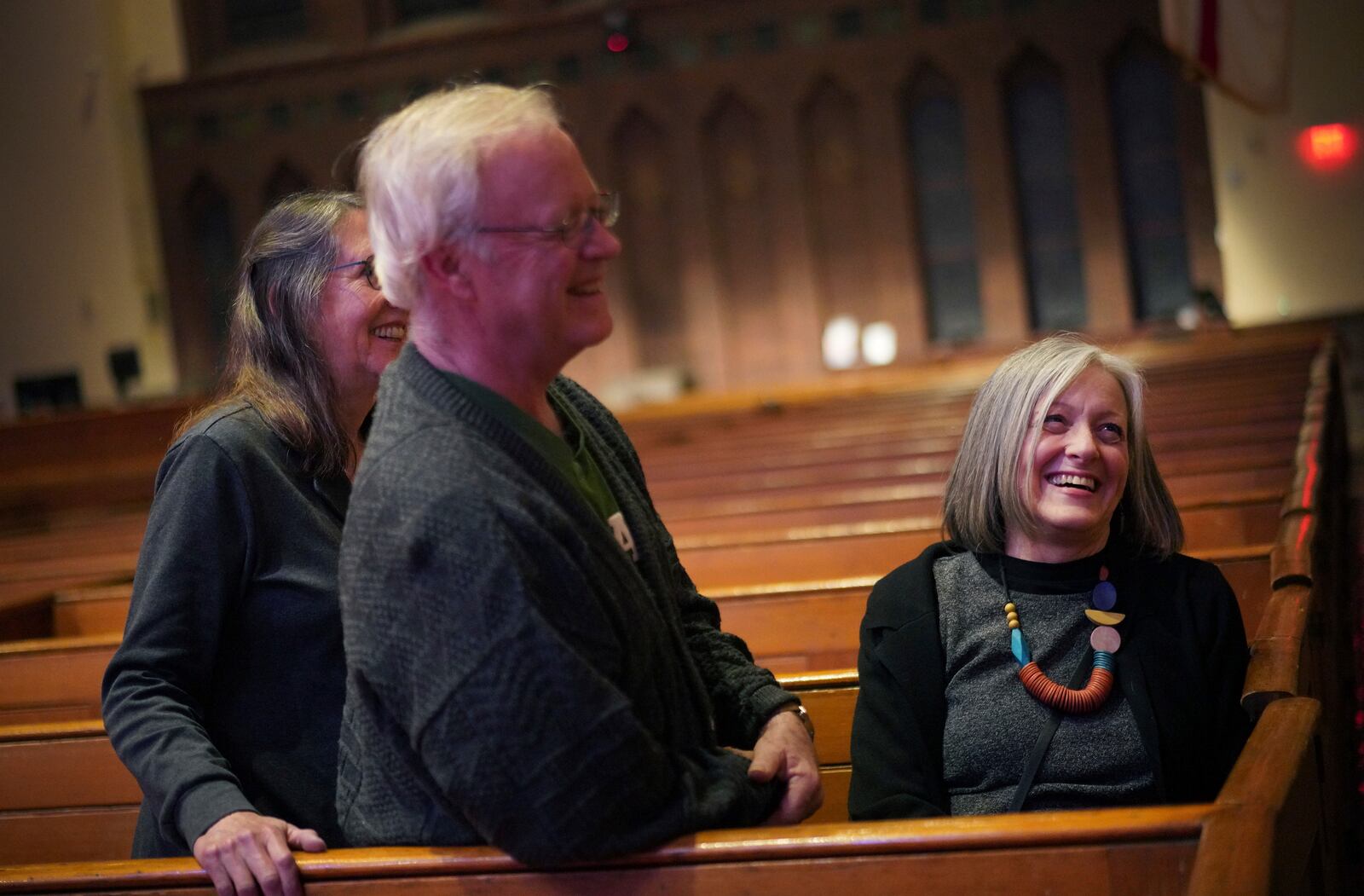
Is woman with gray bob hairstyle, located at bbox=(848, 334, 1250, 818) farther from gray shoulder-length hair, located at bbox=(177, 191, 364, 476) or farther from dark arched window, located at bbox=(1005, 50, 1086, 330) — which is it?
dark arched window, located at bbox=(1005, 50, 1086, 330)

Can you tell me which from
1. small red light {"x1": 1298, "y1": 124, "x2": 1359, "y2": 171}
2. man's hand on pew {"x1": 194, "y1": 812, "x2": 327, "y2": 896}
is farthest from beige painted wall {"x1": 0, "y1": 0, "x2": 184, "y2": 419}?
man's hand on pew {"x1": 194, "y1": 812, "x2": 327, "y2": 896}

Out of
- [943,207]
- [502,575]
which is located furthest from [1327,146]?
[502,575]

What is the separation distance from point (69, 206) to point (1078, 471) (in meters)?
11.8

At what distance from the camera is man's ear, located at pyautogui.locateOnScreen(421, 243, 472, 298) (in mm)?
1263

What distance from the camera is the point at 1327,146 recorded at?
10188mm

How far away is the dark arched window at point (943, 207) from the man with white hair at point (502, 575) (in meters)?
10.5

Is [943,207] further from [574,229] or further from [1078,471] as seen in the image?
[574,229]

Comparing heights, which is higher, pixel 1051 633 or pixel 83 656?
pixel 1051 633

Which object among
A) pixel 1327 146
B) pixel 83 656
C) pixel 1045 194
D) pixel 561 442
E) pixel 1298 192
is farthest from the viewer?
pixel 1045 194

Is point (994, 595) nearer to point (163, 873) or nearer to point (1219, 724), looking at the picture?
point (1219, 724)

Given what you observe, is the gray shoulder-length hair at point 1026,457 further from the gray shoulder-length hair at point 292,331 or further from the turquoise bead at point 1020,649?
the gray shoulder-length hair at point 292,331

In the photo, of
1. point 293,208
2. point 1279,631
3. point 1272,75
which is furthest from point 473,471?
point 1272,75

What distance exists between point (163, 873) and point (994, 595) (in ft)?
3.27

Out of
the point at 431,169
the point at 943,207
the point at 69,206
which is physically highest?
the point at 69,206
